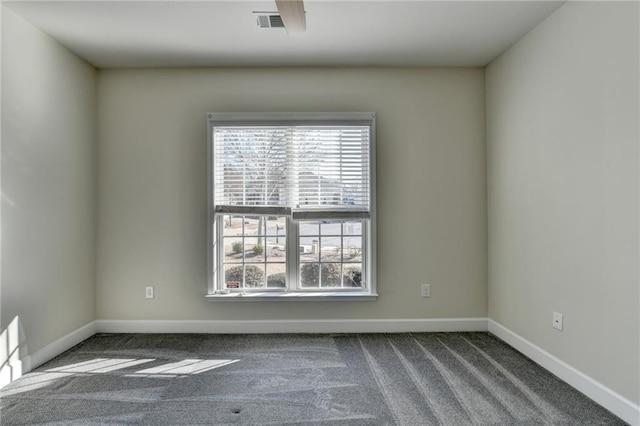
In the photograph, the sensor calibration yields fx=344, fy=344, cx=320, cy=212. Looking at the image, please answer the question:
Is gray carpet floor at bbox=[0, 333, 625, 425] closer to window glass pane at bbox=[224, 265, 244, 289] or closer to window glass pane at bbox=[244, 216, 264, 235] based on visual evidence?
window glass pane at bbox=[224, 265, 244, 289]

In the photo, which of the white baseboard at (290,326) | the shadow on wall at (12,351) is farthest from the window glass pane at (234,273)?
the shadow on wall at (12,351)

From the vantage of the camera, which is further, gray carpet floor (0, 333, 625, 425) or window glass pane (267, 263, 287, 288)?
window glass pane (267, 263, 287, 288)

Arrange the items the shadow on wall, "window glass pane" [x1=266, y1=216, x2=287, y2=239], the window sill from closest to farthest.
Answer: the shadow on wall, the window sill, "window glass pane" [x1=266, y1=216, x2=287, y2=239]

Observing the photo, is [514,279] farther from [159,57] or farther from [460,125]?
[159,57]

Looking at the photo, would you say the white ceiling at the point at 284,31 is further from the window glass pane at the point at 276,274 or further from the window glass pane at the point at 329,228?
the window glass pane at the point at 276,274

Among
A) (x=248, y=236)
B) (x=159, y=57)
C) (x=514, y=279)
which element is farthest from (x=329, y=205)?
(x=159, y=57)

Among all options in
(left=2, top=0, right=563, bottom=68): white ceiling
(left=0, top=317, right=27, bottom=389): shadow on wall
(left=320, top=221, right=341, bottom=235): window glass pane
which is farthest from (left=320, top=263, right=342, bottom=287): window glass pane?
(left=0, top=317, right=27, bottom=389): shadow on wall

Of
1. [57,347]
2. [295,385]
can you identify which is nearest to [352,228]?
[295,385]

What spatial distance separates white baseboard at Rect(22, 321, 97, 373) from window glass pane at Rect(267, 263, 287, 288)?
172cm

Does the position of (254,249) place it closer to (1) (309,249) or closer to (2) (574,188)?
(1) (309,249)

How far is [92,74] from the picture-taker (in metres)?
3.30

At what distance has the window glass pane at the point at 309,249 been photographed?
345cm

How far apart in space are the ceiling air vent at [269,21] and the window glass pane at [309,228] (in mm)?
1747

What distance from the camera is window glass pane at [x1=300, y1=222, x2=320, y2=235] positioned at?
11.3 ft
